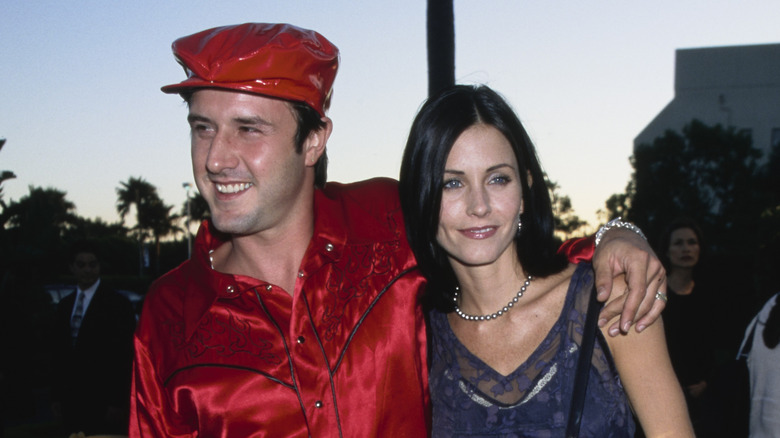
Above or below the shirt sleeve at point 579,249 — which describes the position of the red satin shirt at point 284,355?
below

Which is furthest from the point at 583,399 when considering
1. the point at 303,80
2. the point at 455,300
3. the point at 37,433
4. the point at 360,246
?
the point at 37,433

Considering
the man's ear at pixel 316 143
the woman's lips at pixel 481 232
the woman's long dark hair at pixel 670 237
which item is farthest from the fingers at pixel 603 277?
the woman's long dark hair at pixel 670 237

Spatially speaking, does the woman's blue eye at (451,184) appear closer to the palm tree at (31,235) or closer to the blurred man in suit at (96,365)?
the palm tree at (31,235)

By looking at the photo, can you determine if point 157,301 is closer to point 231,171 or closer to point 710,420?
point 231,171

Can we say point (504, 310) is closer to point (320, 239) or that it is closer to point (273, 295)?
point (320, 239)

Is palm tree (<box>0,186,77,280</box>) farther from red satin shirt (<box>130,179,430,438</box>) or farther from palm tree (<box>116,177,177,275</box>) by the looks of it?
palm tree (<box>116,177,177,275</box>)

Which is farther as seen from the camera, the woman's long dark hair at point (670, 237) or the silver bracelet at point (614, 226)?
the woman's long dark hair at point (670, 237)

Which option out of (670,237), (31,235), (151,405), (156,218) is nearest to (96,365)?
(31,235)

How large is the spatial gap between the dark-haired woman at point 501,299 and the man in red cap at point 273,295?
14cm

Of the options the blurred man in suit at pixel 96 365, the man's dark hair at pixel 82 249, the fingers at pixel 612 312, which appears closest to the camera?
the fingers at pixel 612 312

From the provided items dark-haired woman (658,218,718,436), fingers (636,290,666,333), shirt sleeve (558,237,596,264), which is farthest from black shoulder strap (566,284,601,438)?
dark-haired woman (658,218,718,436)

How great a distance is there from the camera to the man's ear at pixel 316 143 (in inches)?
99.8

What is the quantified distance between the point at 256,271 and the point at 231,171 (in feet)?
1.30

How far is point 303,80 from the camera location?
2416 millimetres
